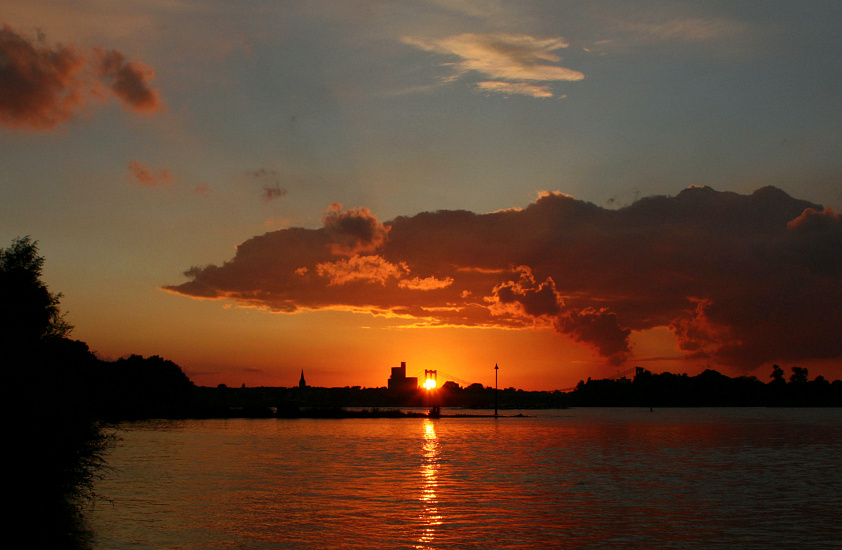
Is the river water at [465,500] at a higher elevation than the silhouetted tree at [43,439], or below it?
below

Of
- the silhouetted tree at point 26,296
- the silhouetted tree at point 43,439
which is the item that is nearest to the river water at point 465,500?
the silhouetted tree at point 43,439

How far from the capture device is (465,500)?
40.1m

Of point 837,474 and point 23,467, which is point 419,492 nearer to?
point 23,467

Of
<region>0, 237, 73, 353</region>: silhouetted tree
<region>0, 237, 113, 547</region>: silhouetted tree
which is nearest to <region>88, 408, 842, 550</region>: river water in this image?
<region>0, 237, 113, 547</region>: silhouetted tree

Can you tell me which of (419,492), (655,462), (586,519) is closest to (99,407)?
(419,492)

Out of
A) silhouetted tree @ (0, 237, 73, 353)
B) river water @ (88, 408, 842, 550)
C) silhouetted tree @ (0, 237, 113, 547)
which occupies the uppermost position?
silhouetted tree @ (0, 237, 73, 353)

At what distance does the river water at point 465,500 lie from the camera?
29406 mm

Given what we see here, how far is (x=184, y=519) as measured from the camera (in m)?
33.9

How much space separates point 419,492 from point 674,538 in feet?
57.9

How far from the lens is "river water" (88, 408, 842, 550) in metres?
29.4

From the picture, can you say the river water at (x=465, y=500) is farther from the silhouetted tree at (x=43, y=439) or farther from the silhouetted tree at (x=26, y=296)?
the silhouetted tree at (x=26, y=296)

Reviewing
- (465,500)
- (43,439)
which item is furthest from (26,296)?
(465,500)

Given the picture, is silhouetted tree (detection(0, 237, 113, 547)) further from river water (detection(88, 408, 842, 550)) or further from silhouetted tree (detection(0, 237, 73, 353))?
silhouetted tree (detection(0, 237, 73, 353))

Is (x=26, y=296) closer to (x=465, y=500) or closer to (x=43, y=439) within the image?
(x=43, y=439)
